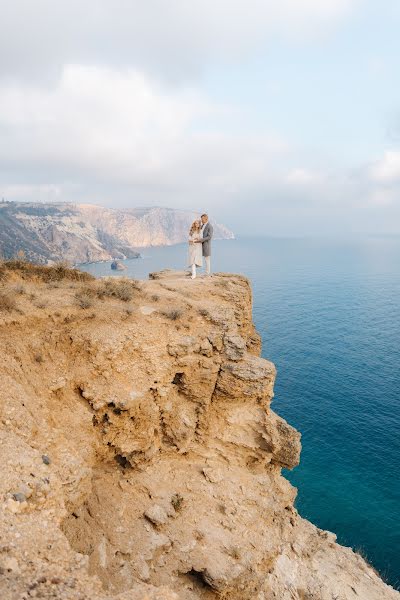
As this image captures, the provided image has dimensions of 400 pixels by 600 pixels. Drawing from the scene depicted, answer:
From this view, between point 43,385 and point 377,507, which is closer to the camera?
point 43,385

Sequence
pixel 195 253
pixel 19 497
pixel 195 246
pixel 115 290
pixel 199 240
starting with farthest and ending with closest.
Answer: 1. pixel 195 253
2. pixel 195 246
3. pixel 199 240
4. pixel 115 290
5. pixel 19 497

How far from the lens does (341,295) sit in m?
97.8

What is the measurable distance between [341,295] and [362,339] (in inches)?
1435

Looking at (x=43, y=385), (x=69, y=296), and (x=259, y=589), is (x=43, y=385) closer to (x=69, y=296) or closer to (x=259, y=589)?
(x=69, y=296)

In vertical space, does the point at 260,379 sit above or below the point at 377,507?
above

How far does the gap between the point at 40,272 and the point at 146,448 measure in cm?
1008

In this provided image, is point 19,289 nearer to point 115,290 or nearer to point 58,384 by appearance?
point 115,290

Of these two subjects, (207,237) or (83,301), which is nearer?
(83,301)

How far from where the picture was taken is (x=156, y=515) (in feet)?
43.1

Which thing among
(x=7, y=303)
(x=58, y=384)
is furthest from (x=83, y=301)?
(x=58, y=384)

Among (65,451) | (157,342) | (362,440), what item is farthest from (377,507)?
(65,451)

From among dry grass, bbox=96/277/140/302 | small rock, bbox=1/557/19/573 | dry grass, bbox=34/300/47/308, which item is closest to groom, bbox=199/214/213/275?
dry grass, bbox=96/277/140/302

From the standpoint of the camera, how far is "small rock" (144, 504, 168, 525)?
42.7 ft

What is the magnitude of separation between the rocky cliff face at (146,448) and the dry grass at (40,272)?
4.1 inches
